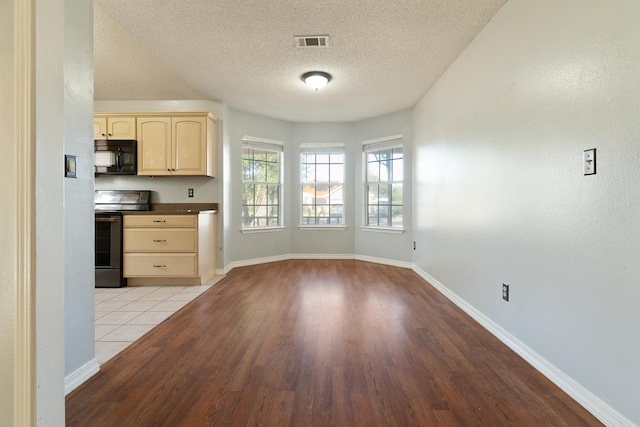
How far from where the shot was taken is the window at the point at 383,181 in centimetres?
486

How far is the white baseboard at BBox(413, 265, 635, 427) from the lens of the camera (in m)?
1.32

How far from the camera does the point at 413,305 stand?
292cm

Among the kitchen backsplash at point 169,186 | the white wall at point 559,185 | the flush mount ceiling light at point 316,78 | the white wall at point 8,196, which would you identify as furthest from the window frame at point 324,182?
the white wall at point 8,196

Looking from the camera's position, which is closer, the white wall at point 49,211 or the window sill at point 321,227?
the white wall at point 49,211

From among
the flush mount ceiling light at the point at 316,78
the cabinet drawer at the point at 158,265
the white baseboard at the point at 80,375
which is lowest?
the white baseboard at the point at 80,375

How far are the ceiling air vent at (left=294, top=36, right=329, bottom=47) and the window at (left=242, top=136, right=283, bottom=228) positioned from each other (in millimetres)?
2365

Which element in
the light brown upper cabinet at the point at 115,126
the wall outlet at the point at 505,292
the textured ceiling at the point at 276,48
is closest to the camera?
the wall outlet at the point at 505,292

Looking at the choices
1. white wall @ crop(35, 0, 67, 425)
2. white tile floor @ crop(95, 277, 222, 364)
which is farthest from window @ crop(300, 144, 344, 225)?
white wall @ crop(35, 0, 67, 425)

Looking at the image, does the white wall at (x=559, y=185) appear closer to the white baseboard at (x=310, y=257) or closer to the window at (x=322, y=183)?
the white baseboard at (x=310, y=257)

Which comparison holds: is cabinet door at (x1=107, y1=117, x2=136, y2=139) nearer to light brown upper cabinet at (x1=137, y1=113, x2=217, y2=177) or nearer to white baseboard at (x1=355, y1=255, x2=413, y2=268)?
light brown upper cabinet at (x1=137, y1=113, x2=217, y2=177)

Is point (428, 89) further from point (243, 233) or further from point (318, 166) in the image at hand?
point (243, 233)

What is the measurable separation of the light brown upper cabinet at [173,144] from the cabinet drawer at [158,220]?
0.65 m

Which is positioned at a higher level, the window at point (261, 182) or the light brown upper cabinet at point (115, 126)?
the light brown upper cabinet at point (115, 126)

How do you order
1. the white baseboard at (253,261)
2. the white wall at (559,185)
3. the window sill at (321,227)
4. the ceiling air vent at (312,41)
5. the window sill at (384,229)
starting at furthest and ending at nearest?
the window sill at (321,227) < the window sill at (384,229) < the white baseboard at (253,261) < the ceiling air vent at (312,41) < the white wall at (559,185)
